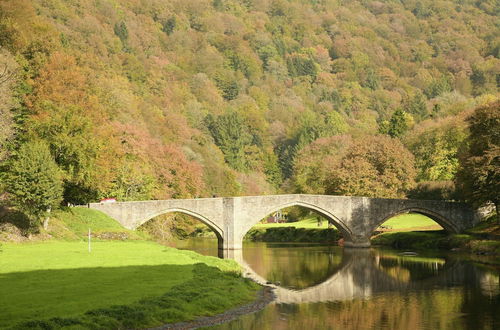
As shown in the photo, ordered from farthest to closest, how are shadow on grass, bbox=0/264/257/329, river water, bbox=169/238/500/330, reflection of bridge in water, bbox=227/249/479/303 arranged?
reflection of bridge in water, bbox=227/249/479/303 → river water, bbox=169/238/500/330 → shadow on grass, bbox=0/264/257/329

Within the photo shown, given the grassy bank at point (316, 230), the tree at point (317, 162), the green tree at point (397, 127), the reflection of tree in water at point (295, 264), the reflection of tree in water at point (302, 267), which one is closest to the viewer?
the reflection of tree in water at point (302, 267)

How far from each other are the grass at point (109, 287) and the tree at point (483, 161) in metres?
25.1

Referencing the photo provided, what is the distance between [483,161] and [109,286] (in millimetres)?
38726

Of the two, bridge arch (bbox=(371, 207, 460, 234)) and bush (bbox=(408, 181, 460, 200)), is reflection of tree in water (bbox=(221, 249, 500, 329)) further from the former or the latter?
bush (bbox=(408, 181, 460, 200))

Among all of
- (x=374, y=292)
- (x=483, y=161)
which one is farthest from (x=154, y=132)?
(x=374, y=292)

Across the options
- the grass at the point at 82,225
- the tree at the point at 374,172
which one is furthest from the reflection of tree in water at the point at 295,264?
the grass at the point at 82,225

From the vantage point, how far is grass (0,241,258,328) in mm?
24406

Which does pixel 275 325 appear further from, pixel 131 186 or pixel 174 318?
pixel 131 186

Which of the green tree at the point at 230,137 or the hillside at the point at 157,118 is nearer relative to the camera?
the hillside at the point at 157,118

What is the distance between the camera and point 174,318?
27.4 metres

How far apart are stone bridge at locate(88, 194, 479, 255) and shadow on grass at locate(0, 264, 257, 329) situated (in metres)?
31.1

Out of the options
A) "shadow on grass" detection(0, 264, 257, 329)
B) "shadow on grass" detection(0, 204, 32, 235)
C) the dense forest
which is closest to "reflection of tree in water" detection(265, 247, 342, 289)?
"shadow on grass" detection(0, 264, 257, 329)

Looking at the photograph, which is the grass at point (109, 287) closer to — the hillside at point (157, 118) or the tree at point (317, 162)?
the hillside at point (157, 118)

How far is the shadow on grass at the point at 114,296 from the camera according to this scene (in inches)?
937
